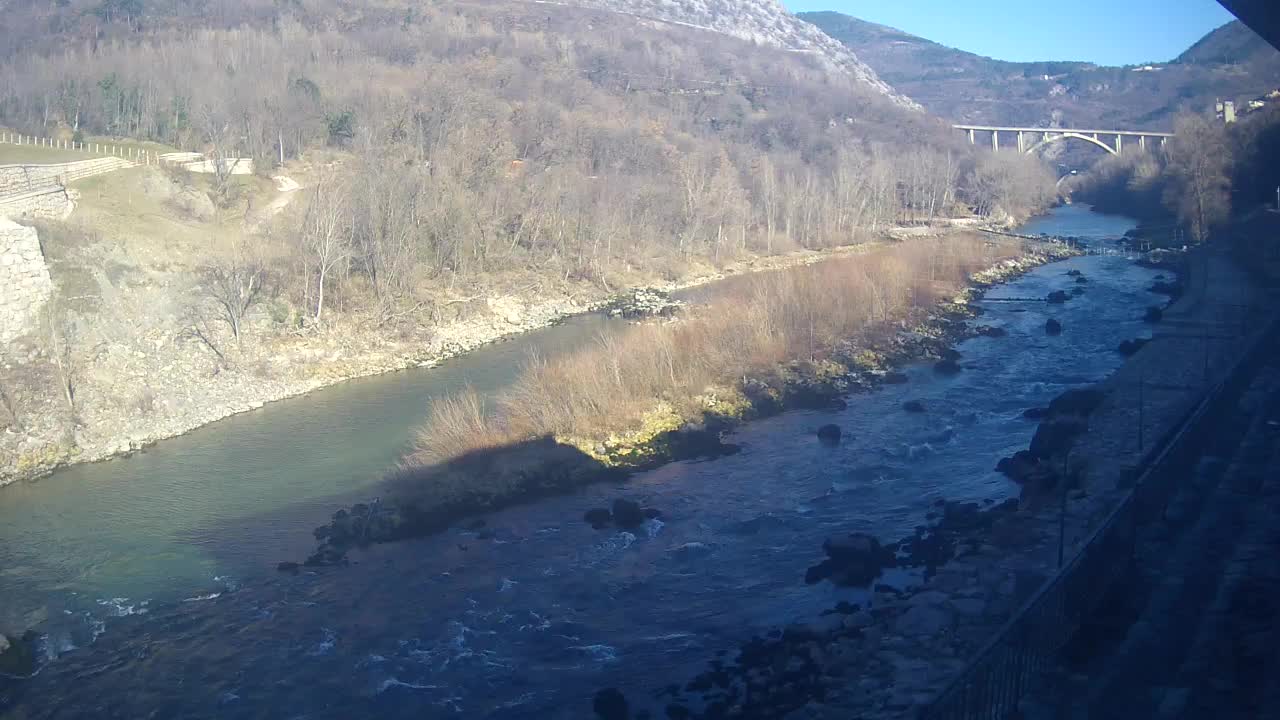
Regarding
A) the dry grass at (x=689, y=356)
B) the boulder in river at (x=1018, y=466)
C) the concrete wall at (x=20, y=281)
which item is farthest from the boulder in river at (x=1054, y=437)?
the concrete wall at (x=20, y=281)

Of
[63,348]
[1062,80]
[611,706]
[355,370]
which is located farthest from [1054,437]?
[1062,80]

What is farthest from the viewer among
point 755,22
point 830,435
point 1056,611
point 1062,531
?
point 755,22

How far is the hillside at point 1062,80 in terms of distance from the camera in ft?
170

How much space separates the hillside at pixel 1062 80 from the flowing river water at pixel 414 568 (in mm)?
33933

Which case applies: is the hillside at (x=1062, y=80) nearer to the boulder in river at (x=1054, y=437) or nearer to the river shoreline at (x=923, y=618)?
the boulder in river at (x=1054, y=437)

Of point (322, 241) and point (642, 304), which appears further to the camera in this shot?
point (642, 304)

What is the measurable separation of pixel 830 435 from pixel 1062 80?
108581 mm

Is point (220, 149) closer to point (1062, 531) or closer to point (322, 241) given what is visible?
point (322, 241)

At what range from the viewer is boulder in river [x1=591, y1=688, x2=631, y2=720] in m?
7.49

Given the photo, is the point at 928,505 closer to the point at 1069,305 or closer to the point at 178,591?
the point at 178,591

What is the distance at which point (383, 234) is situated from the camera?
949 inches

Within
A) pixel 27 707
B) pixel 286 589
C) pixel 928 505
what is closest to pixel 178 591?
pixel 286 589

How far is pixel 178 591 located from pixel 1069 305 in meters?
22.1

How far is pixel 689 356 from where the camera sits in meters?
17.1
